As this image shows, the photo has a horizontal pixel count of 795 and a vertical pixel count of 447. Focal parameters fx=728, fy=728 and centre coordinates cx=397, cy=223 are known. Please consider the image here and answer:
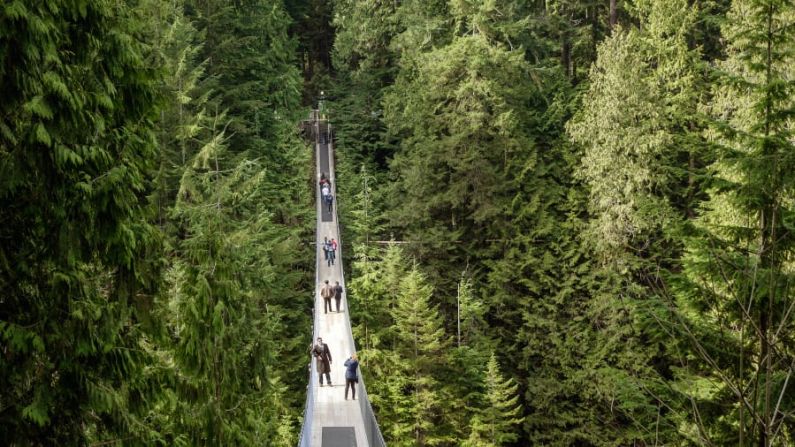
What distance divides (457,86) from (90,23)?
18940 millimetres

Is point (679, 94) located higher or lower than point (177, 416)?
higher

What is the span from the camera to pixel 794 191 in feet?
19.8

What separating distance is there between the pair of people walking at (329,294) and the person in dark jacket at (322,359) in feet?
10.5

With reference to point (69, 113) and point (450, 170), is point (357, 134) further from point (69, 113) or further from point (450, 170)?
point (69, 113)

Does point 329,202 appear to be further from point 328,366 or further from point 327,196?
point 328,366

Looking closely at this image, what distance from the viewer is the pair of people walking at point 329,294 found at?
56.9 feet

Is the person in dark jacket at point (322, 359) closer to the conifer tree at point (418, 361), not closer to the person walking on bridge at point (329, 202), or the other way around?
the conifer tree at point (418, 361)

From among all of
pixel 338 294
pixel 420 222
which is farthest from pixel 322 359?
pixel 420 222

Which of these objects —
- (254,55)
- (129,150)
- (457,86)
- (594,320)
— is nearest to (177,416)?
(129,150)

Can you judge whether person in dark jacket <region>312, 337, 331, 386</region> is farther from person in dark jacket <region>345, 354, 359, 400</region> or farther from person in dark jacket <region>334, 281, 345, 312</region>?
person in dark jacket <region>334, 281, 345, 312</region>

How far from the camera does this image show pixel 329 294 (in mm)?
17328

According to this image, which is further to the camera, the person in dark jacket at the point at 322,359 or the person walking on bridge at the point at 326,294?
the person walking on bridge at the point at 326,294

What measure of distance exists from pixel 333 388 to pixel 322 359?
0.82m

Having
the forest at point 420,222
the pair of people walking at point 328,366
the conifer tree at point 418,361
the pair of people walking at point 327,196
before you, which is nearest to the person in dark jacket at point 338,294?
the forest at point 420,222
